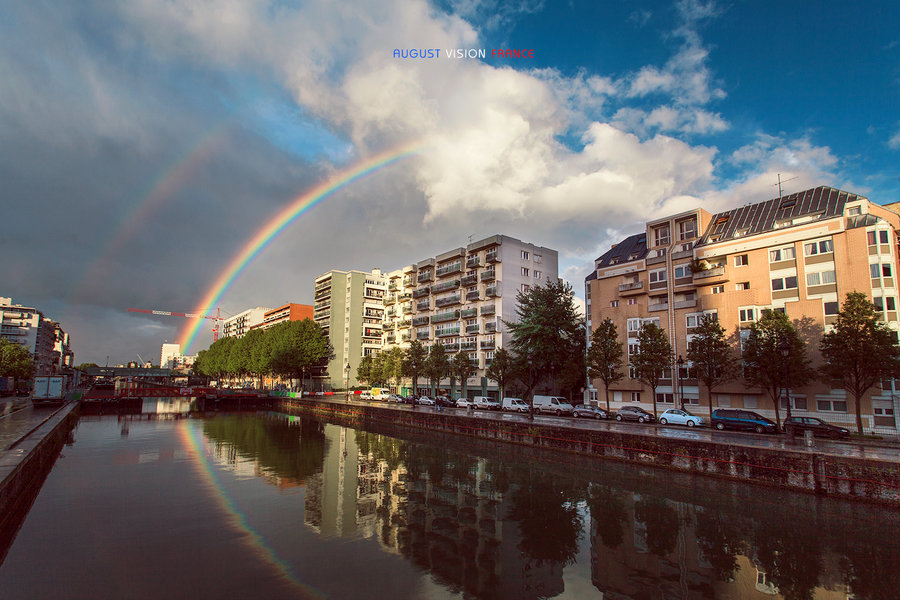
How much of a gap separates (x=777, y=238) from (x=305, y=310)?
139727mm

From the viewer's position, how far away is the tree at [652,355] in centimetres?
4888

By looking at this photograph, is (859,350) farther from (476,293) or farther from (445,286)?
(445,286)

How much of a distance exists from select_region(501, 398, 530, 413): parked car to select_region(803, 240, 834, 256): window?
3416 cm

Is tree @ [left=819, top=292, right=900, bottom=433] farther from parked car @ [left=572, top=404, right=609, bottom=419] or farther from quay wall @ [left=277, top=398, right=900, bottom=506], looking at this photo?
parked car @ [left=572, top=404, right=609, bottom=419]

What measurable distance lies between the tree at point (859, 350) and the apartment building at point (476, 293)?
41.5m

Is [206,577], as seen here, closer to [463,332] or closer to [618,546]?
[618,546]

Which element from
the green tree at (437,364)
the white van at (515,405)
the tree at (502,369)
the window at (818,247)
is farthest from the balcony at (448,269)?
the window at (818,247)

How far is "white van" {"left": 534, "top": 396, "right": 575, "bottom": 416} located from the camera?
53875 mm

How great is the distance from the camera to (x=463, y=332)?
273ft

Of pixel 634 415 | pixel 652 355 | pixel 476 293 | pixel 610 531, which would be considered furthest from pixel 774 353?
pixel 476 293

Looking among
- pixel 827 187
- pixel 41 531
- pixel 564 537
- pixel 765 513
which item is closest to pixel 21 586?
pixel 41 531

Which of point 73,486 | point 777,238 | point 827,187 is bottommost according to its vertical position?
point 73,486

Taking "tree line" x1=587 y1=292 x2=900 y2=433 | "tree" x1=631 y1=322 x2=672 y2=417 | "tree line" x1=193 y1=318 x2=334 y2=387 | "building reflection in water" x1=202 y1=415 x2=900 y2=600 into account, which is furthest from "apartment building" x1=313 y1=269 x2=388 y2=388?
"building reflection in water" x1=202 y1=415 x2=900 y2=600

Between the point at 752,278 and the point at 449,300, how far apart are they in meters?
50.5
